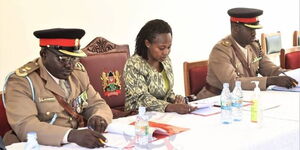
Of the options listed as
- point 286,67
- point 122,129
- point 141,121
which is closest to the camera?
point 141,121

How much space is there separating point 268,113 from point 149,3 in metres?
2.75

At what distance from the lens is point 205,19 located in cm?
553

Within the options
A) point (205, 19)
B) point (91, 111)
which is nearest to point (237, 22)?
point (91, 111)

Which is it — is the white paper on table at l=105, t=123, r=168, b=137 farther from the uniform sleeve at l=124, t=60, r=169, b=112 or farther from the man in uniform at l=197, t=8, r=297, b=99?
the man in uniform at l=197, t=8, r=297, b=99

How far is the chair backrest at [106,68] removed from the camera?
308 cm

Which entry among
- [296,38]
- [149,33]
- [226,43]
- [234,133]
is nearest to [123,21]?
[226,43]

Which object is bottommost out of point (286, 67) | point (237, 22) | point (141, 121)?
point (286, 67)

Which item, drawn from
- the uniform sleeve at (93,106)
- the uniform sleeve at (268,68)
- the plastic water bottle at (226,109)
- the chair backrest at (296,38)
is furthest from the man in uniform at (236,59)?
the chair backrest at (296,38)

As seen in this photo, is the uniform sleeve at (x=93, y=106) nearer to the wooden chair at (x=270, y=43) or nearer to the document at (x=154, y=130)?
the document at (x=154, y=130)

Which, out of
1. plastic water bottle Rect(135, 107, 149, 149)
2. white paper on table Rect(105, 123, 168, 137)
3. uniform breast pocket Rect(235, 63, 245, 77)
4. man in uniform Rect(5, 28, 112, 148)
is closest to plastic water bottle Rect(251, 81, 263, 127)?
white paper on table Rect(105, 123, 168, 137)

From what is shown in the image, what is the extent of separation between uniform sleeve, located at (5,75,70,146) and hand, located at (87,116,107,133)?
7.8 inches

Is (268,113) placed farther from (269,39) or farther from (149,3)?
(269,39)

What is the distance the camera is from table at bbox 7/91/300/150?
1812mm

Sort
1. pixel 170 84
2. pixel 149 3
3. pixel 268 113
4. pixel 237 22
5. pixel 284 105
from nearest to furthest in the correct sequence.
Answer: pixel 268 113
pixel 284 105
pixel 170 84
pixel 237 22
pixel 149 3
